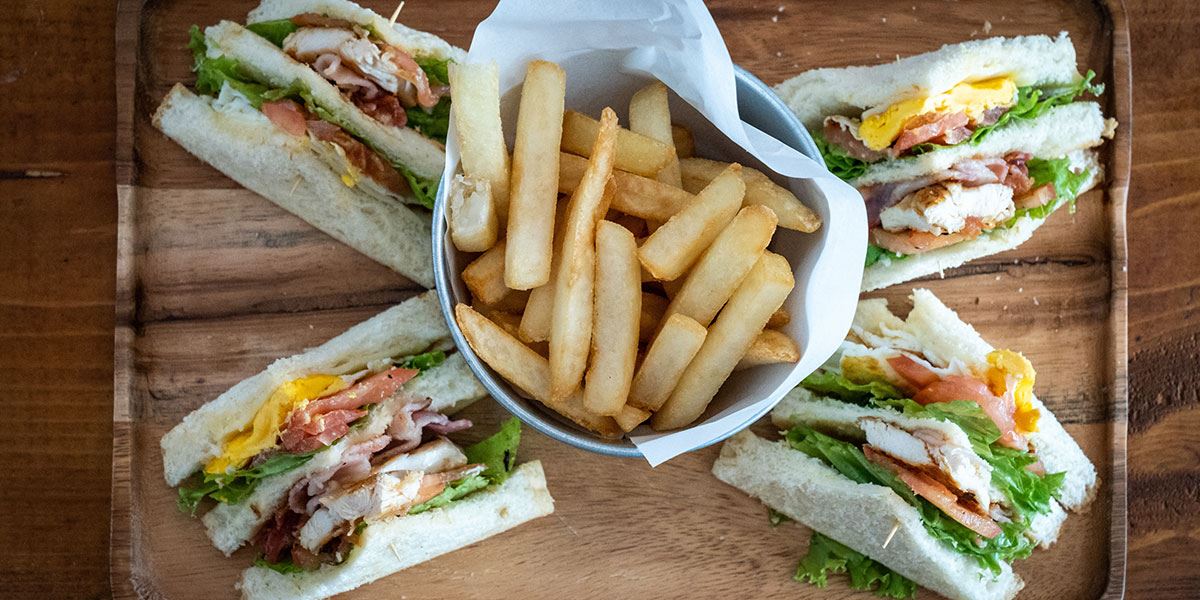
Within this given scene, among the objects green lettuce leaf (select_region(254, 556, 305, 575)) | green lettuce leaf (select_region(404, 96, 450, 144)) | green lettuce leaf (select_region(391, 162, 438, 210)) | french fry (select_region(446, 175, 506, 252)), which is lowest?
green lettuce leaf (select_region(254, 556, 305, 575))

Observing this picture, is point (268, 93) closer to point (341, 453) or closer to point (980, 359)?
point (341, 453)

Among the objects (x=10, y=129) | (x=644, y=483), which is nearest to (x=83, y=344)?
(x=10, y=129)

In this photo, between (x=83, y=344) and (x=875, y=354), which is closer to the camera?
(x=875, y=354)

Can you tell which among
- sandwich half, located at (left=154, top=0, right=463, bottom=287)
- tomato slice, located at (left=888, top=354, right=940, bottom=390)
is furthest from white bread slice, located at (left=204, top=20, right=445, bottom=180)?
tomato slice, located at (left=888, top=354, right=940, bottom=390)

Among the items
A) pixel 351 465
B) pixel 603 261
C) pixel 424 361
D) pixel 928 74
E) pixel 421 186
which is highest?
pixel 928 74

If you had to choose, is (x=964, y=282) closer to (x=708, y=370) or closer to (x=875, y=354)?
(x=875, y=354)

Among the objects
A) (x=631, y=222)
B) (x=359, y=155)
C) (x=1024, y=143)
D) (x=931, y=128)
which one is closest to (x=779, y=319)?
(x=631, y=222)

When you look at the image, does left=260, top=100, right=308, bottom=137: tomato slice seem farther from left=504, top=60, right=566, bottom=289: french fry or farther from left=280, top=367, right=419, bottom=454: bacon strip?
left=504, top=60, right=566, bottom=289: french fry
